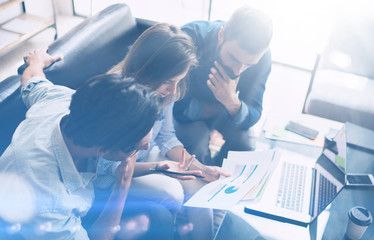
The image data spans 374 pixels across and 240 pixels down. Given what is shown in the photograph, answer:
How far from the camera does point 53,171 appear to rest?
0.97 meters

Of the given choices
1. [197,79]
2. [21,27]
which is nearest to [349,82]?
[197,79]

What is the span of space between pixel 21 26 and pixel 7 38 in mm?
336

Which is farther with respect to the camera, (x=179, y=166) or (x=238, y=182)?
(x=179, y=166)

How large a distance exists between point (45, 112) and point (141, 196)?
57 centimetres

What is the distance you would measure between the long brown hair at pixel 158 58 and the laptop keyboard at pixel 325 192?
804mm

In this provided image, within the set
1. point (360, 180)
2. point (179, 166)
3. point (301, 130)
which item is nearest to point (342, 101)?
point (301, 130)

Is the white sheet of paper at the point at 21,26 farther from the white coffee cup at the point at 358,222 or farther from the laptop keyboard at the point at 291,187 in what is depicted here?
the white coffee cup at the point at 358,222

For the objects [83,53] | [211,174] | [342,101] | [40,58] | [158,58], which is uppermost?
[158,58]

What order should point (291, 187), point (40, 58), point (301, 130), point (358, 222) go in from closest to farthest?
point (358, 222)
point (291, 187)
point (40, 58)
point (301, 130)

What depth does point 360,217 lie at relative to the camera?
1.18m

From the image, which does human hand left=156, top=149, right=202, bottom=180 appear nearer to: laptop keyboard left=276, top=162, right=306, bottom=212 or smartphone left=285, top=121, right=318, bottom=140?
laptop keyboard left=276, top=162, right=306, bottom=212

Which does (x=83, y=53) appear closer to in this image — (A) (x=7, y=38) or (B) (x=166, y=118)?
(B) (x=166, y=118)

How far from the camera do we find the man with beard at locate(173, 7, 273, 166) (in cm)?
149

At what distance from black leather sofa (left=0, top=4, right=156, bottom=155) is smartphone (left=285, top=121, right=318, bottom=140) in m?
1.30
